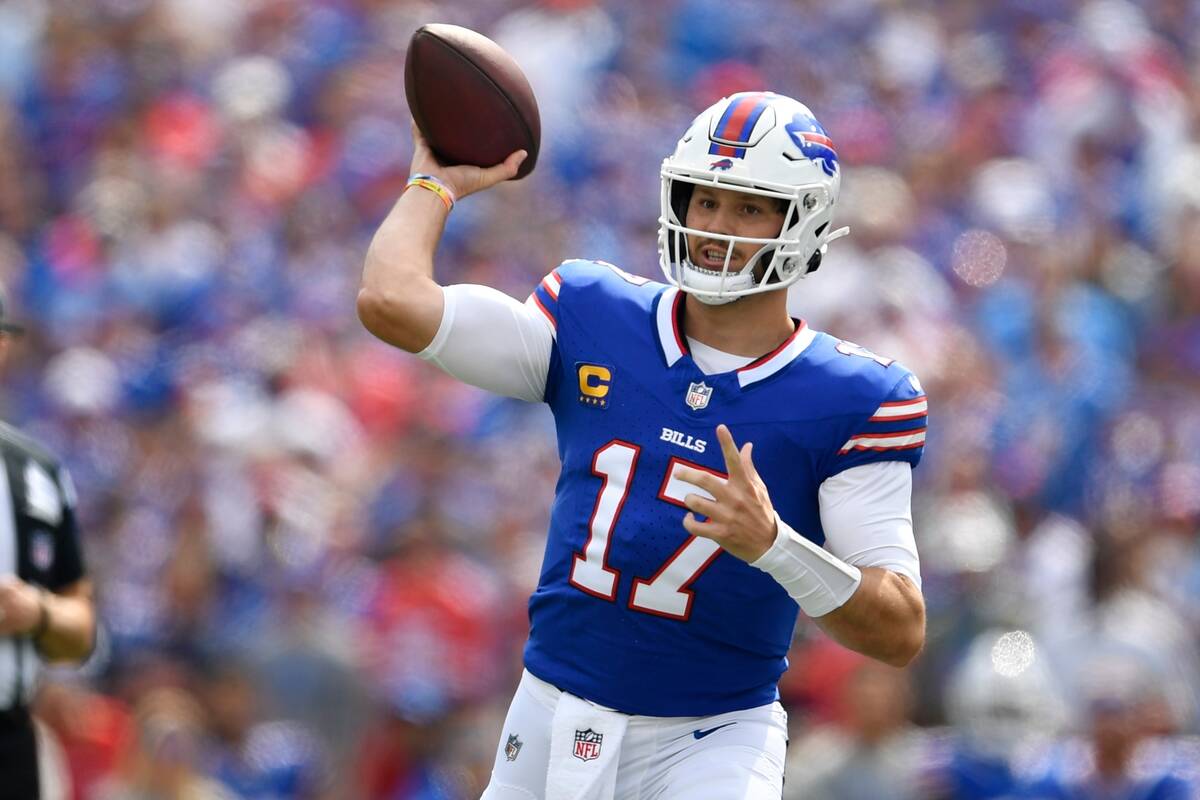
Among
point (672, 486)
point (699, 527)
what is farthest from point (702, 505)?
point (672, 486)

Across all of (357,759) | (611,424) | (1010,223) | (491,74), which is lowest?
(357,759)

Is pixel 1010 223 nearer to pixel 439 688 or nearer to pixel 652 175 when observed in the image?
pixel 652 175

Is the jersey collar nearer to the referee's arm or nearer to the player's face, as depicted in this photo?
the player's face

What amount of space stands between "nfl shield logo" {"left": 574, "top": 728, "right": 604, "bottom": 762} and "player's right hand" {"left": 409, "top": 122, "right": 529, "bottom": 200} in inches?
40.2

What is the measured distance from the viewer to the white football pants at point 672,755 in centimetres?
368

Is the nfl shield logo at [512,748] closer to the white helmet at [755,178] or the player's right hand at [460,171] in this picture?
the white helmet at [755,178]

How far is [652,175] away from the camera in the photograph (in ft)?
34.4

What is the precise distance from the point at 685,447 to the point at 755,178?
51 cm

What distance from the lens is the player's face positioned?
3740 millimetres

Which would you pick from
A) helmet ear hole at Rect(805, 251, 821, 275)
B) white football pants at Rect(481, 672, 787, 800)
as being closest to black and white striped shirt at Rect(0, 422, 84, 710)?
white football pants at Rect(481, 672, 787, 800)

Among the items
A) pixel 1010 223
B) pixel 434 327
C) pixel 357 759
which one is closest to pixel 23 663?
pixel 434 327

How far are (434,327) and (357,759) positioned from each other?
336 centimetres

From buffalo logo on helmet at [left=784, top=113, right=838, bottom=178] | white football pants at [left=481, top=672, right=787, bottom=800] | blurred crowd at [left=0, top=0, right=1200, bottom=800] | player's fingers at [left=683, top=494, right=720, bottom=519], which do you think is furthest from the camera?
blurred crowd at [left=0, top=0, right=1200, bottom=800]

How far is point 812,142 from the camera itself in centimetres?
380
